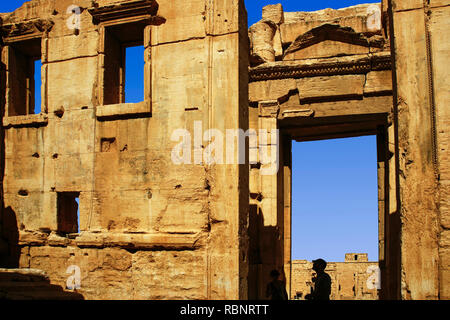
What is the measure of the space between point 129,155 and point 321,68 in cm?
514

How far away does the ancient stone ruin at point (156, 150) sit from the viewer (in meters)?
6.42

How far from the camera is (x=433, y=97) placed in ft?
21.1

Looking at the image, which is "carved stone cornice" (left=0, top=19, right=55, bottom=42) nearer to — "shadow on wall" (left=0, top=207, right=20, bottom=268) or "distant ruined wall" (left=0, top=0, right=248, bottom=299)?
"distant ruined wall" (left=0, top=0, right=248, bottom=299)

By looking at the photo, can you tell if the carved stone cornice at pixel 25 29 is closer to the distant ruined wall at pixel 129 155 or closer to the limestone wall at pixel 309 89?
the distant ruined wall at pixel 129 155

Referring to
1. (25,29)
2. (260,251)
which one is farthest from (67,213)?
(260,251)

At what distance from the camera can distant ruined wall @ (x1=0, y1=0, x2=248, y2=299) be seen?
7367mm

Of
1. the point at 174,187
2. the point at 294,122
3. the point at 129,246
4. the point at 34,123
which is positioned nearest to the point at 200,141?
the point at 174,187

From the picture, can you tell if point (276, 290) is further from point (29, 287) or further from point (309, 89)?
point (309, 89)

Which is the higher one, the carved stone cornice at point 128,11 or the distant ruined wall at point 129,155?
the carved stone cornice at point 128,11

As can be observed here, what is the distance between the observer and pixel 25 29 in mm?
8992

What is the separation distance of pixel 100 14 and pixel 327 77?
5.13 meters

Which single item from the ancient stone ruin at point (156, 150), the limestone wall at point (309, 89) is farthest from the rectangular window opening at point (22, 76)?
the limestone wall at point (309, 89)

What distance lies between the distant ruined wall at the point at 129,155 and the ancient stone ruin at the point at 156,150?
0.02 meters

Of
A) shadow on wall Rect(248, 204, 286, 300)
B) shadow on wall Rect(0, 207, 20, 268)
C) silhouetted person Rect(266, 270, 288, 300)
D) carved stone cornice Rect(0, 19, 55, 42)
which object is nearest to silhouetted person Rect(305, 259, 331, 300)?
silhouetted person Rect(266, 270, 288, 300)
